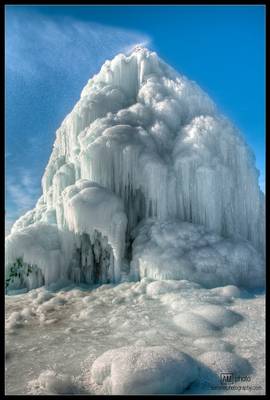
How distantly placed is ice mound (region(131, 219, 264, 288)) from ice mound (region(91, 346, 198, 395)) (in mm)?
5813

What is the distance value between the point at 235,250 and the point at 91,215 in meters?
5.27

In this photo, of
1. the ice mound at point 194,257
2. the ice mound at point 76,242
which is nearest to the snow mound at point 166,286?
the ice mound at point 194,257

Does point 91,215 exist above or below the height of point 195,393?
above

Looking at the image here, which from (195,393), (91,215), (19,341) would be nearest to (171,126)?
(91,215)

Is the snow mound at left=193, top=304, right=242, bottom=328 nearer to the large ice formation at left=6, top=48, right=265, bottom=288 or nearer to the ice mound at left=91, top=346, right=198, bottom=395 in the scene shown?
the ice mound at left=91, top=346, right=198, bottom=395

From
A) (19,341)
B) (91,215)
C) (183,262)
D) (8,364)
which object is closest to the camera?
(8,364)

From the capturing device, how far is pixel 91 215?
1254 cm

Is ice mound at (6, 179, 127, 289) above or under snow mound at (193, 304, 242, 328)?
above

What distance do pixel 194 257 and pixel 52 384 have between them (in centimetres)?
746

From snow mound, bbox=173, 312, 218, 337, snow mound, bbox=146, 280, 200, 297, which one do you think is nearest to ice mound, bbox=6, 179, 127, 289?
snow mound, bbox=146, 280, 200, 297

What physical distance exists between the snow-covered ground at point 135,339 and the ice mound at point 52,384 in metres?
0.02

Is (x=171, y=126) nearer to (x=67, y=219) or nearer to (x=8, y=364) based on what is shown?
(x=67, y=219)

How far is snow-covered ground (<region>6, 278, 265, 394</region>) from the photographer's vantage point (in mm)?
5438

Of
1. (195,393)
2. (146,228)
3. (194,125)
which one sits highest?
(194,125)
